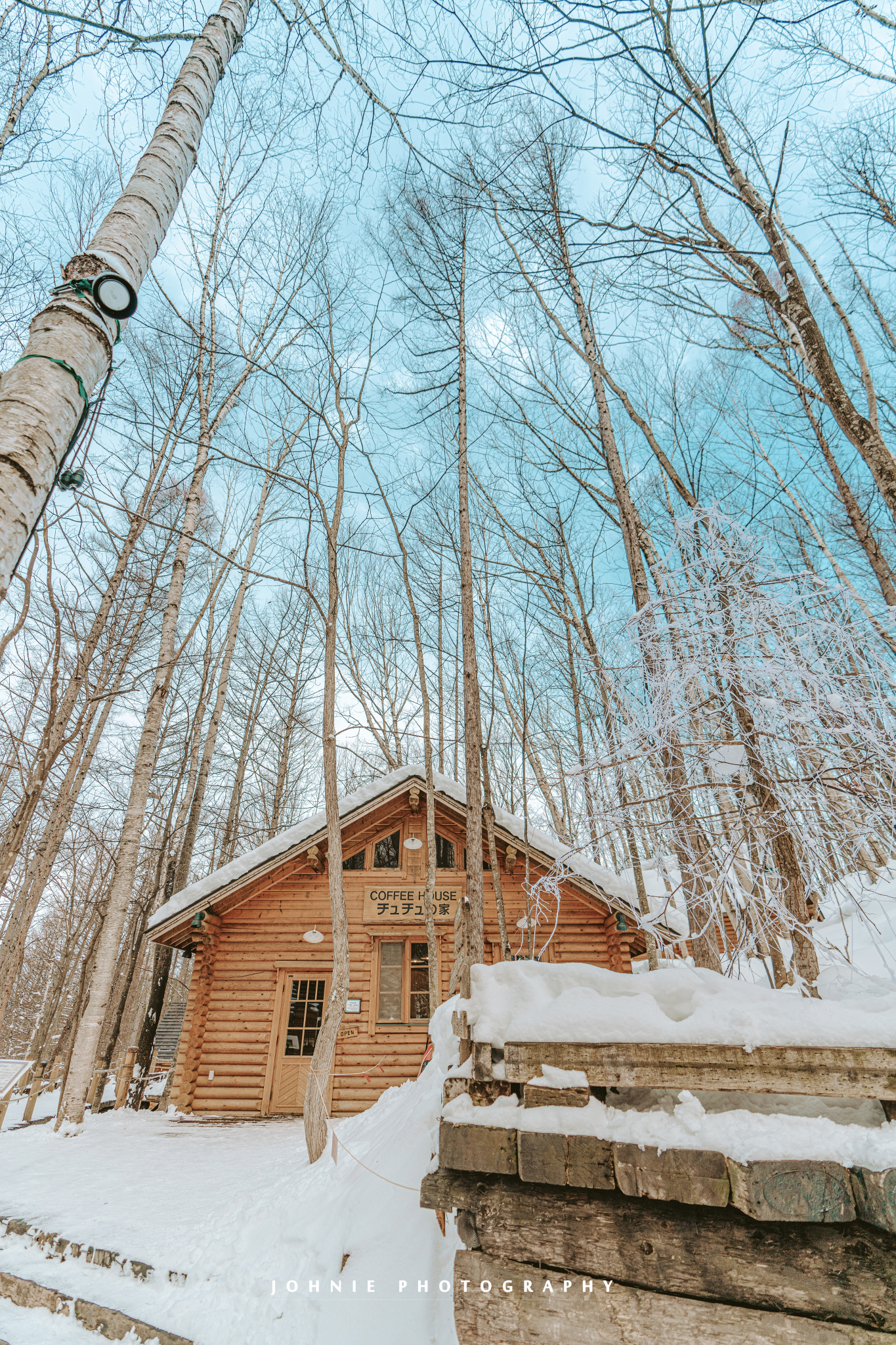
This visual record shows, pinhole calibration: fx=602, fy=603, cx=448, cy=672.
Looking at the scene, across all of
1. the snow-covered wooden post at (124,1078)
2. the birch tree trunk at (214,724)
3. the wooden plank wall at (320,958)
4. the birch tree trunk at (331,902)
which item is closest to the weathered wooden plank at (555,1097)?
the birch tree trunk at (331,902)

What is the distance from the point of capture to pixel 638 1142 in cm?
198

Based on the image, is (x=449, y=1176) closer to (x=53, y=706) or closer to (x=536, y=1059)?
(x=536, y=1059)

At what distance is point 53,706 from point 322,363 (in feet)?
19.5

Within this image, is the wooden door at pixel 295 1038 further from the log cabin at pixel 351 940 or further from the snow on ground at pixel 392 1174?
the snow on ground at pixel 392 1174

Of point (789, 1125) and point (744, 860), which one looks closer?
point (789, 1125)

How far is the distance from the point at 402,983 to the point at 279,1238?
6.56 metres

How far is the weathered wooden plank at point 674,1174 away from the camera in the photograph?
1.85 meters

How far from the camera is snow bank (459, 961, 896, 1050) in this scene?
74.2 inches

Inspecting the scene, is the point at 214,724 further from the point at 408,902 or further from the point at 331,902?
the point at 331,902

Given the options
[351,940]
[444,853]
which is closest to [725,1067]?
[444,853]

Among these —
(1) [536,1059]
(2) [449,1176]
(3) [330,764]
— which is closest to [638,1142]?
(1) [536,1059]

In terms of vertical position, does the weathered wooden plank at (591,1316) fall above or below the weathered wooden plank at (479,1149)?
below

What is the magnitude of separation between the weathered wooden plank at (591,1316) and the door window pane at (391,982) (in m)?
8.36

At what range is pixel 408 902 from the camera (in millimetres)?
10133
